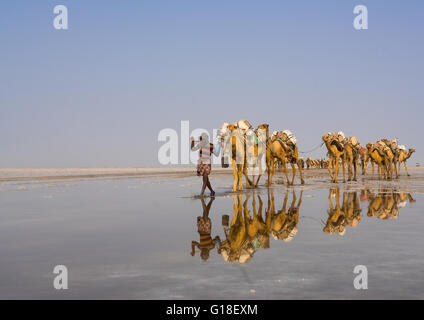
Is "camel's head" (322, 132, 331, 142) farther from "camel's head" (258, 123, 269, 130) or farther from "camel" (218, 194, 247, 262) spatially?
"camel" (218, 194, 247, 262)

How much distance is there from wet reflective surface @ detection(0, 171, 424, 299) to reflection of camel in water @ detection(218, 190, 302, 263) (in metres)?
0.02

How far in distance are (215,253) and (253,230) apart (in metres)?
2.16

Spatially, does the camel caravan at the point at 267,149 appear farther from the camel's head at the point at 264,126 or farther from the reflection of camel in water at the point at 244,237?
the reflection of camel in water at the point at 244,237

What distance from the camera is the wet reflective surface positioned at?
480 cm

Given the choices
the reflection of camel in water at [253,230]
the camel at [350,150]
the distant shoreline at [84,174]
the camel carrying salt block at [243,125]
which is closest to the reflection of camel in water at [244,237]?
the reflection of camel in water at [253,230]

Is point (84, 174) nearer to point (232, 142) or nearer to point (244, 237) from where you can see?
point (232, 142)

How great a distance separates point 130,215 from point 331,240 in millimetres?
5966

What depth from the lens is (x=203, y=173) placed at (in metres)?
17.6

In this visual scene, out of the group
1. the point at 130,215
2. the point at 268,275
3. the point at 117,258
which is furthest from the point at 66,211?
the point at 268,275

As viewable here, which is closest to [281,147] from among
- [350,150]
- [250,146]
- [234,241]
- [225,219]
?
[250,146]

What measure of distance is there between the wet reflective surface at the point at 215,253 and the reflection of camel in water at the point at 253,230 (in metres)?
0.02

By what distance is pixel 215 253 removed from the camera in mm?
6723

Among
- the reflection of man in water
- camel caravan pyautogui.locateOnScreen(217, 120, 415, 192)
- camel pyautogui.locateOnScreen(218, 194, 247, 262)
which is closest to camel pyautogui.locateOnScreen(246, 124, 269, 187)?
camel caravan pyautogui.locateOnScreen(217, 120, 415, 192)
